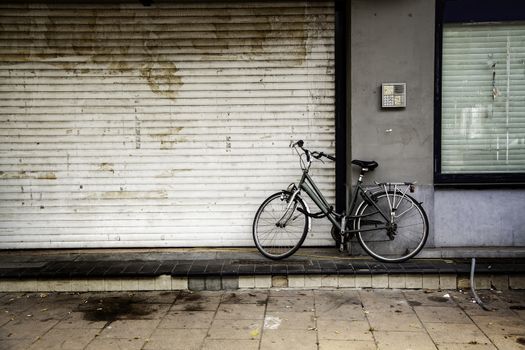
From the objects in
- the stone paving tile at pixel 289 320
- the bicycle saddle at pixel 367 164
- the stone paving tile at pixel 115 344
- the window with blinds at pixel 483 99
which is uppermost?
the window with blinds at pixel 483 99

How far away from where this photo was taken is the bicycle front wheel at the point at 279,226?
21.2 ft

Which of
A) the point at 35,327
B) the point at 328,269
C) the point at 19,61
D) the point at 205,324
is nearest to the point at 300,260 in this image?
the point at 328,269

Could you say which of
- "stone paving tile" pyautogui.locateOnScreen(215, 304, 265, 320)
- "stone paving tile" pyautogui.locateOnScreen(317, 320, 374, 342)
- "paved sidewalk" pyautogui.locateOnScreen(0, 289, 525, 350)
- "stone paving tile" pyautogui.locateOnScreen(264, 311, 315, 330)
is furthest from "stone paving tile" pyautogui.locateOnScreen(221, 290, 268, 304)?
"stone paving tile" pyautogui.locateOnScreen(317, 320, 374, 342)

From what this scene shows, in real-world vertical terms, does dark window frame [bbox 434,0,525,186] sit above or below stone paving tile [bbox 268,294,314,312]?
above

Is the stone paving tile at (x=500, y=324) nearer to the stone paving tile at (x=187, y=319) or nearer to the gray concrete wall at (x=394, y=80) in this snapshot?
the gray concrete wall at (x=394, y=80)

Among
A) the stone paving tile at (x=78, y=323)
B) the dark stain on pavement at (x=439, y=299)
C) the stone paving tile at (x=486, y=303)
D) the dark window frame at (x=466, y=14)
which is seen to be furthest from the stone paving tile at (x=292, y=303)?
the dark window frame at (x=466, y=14)

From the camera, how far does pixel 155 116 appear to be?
7000 mm

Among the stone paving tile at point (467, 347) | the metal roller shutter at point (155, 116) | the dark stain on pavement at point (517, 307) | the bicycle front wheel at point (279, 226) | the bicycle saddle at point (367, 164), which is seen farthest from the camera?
the metal roller shutter at point (155, 116)

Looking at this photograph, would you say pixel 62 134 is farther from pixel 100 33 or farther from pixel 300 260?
pixel 300 260

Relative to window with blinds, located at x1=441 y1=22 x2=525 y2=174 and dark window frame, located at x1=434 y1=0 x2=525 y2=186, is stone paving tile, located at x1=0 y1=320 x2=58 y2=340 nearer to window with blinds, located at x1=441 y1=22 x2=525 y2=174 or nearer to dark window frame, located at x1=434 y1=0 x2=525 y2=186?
window with blinds, located at x1=441 y1=22 x2=525 y2=174

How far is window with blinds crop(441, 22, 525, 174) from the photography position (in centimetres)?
647

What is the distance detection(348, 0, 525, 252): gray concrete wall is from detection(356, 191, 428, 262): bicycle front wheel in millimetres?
249

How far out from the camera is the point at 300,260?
6.41 m

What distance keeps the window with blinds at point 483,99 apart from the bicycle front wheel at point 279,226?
81.9 inches
